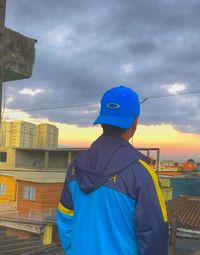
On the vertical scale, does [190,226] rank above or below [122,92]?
below

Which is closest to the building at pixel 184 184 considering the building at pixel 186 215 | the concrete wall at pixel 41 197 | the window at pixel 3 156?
the concrete wall at pixel 41 197

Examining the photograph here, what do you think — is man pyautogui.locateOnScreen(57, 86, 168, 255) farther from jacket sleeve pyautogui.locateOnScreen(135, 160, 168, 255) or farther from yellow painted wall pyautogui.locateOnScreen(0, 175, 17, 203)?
yellow painted wall pyautogui.locateOnScreen(0, 175, 17, 203)

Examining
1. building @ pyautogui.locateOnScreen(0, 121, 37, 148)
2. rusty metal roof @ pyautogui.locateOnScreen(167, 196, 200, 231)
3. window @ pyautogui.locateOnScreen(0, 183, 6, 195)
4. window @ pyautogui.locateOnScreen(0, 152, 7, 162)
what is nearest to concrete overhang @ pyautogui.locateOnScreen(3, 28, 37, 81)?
rusty metal roof @ pyautogui.locateOnScreen(167, 196, 200, 231)

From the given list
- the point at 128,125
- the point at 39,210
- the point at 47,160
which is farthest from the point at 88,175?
the point at 47,160

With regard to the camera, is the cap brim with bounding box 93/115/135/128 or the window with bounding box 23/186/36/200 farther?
the window with bounding box 23/186/36/200

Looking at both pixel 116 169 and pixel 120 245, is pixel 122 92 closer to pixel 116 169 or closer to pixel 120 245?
pixel 116 169

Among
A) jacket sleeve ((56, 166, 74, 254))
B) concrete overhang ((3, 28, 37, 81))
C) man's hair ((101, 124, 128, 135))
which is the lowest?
jacket sleeve ((56, 166, 74, 254))

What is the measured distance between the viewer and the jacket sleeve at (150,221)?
1.60 metres

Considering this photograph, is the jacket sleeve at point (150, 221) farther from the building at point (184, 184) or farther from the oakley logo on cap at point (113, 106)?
the building at point (184, 184)

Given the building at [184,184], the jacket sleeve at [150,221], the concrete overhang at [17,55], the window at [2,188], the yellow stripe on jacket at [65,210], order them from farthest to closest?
1. the building at [184,184]
2. the window at [2,188]
3. the concrete overhang at [17,55]
4. the yellow stripe on jacket at [65,210]
5. the jacket sleeve at [150,221]

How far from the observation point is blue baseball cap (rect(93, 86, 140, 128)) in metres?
1.83

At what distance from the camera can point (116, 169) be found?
1.70 meters

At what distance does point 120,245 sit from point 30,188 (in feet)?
89.2

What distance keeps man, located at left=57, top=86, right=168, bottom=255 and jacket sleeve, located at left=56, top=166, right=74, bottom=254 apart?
1 cm
